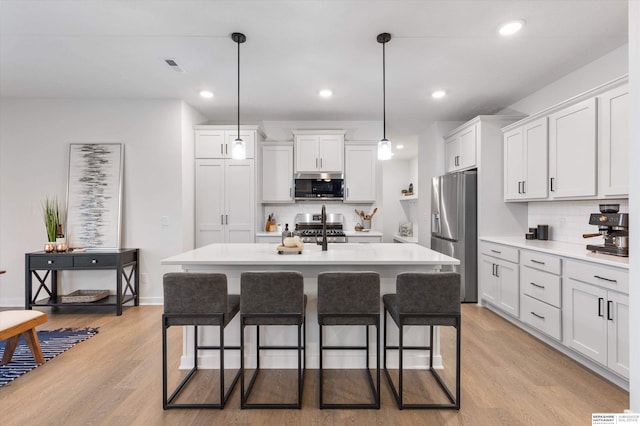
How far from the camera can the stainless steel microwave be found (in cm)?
497

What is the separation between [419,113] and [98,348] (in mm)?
4901

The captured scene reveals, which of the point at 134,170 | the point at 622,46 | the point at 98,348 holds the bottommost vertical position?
the point at 98,348

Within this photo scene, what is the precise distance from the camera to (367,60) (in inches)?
122

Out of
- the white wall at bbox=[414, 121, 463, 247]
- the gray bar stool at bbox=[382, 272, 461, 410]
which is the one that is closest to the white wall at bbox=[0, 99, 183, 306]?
the gray bar stool at bbox=[382, 272, 461, 410]

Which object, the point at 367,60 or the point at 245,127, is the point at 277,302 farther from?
the point at 245,127

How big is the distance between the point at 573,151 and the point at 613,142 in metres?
0.42

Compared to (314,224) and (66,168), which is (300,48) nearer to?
(314,224)

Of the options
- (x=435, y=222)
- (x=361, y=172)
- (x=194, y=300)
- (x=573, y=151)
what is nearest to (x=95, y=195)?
(x=194, y=300)

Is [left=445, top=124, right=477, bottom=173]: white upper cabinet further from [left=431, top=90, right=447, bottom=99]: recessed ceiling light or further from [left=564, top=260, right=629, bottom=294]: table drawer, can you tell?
[left=564, top=260, right=629, bottom=294]: table drawer

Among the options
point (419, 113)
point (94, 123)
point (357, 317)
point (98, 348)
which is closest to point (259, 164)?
point (94, 123)

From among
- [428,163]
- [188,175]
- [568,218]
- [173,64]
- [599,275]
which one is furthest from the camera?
[428,163]

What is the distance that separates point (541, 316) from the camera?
299 cm

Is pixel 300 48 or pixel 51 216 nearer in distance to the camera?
pixel 300 48

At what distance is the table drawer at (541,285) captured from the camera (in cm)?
279
